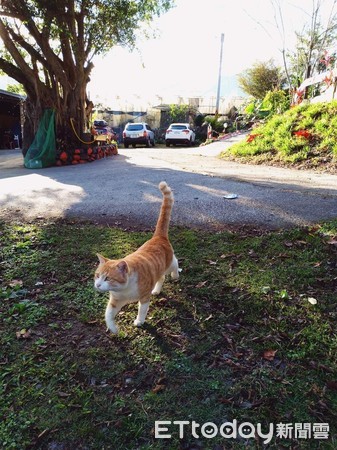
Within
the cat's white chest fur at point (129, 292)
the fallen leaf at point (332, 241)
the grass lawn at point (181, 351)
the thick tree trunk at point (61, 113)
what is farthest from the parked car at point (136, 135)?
the cat's white chest fur at point (129, 292)

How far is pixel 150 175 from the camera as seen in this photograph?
27.7ft

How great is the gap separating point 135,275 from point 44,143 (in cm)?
1057

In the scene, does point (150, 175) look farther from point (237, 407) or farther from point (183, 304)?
point (237, 407)

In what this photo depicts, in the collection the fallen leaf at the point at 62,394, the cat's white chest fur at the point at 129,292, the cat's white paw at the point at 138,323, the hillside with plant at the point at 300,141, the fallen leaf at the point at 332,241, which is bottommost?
the fallen leaf at the point at 62,394

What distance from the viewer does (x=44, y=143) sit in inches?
457

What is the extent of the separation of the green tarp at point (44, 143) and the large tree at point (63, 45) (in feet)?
1.29

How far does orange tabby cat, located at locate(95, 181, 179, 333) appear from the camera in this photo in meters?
2.31

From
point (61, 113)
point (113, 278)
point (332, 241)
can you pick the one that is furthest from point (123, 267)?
point (61, 113)

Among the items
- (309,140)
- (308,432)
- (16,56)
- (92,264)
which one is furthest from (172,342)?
(16,56)

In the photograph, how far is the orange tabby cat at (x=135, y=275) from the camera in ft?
7.59

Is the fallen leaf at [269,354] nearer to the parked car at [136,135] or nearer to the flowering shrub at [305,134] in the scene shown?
the flowering shrub at [305,134]

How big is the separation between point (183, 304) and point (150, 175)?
19.3ft

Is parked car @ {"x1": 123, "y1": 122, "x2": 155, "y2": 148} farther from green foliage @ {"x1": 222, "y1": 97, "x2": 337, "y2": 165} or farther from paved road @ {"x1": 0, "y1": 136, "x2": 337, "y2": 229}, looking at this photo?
paved road @ {"x1": 0, "y1": 136, "x2": 337, "y2": 229}

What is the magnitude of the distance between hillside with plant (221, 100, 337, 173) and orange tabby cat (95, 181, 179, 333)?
23.3 ft
